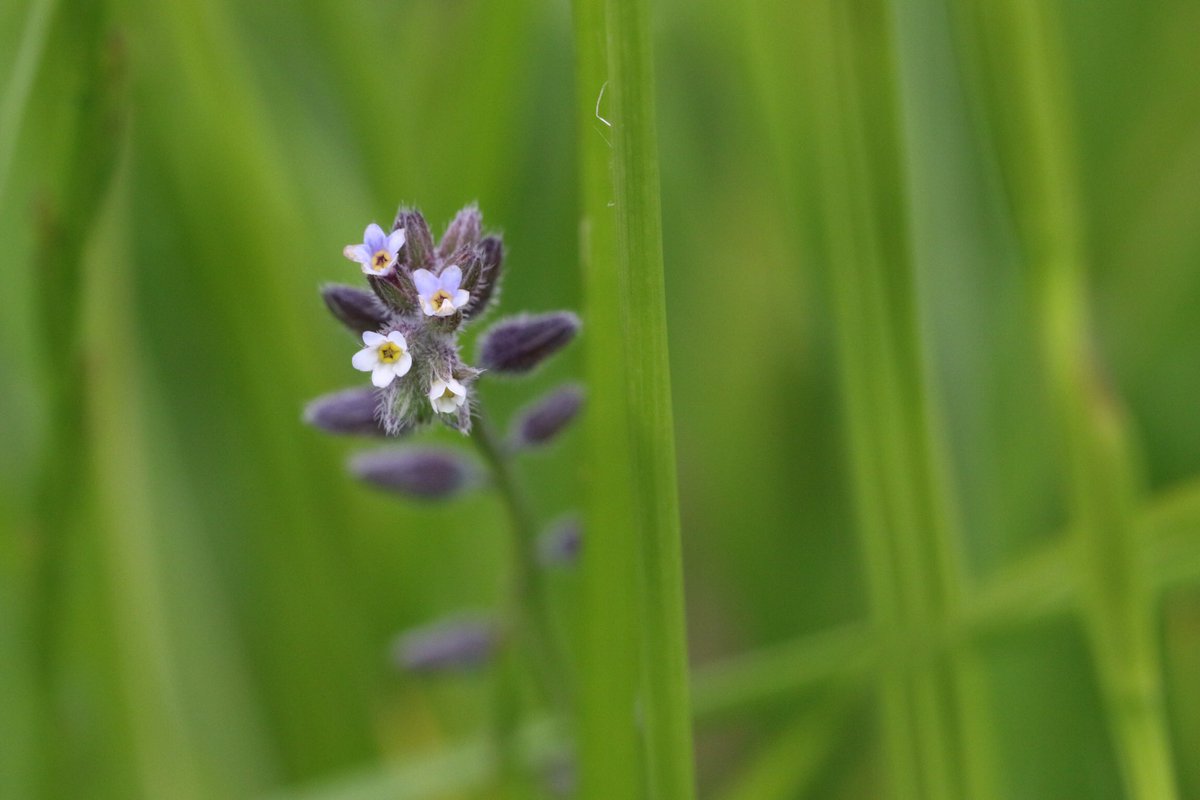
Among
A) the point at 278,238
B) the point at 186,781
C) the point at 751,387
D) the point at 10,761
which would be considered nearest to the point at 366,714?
the point at 186,781

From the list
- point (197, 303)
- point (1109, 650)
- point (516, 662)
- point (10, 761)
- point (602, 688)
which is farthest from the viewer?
point (197, 303)

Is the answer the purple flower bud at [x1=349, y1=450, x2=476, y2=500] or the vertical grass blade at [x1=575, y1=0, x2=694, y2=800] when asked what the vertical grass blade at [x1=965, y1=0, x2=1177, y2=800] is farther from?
the purple flower bud at [x1=349, y1=450, x2=476, y2=500]

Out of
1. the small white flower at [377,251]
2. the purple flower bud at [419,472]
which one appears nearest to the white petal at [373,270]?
the small white flower at [377,251]

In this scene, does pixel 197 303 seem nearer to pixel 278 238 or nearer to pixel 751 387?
pixel 278 238

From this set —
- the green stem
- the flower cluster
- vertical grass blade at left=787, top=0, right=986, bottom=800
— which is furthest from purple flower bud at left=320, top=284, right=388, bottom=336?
vertical grass blade at left=787, top=0, right=986, bottom=800

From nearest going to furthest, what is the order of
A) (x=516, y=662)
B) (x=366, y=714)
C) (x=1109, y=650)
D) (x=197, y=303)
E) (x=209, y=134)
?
1. (x=1109, y=650)
2. (x=516, y=662)
3. (x=209, y=134)
4. (x=366, y=714)
5. (x=197, y=303)

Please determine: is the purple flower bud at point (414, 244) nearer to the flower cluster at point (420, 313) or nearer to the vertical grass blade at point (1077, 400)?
the flower cluster at point (420, 313)

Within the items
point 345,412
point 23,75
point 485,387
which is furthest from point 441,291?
point 485,387
